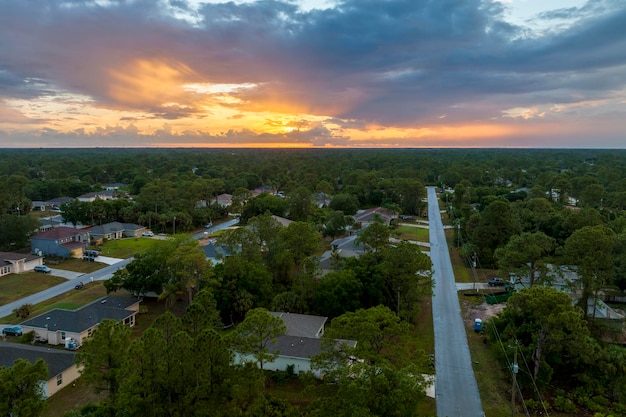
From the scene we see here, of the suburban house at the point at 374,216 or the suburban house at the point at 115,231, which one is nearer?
the suburban house at the point at 115,231

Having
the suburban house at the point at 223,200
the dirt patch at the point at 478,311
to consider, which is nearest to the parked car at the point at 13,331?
the dirt patch at the point at 478,311

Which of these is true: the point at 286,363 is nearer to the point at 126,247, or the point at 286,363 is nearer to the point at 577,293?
the point at 577,293

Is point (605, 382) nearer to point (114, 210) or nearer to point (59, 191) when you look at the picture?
point (114, 210)

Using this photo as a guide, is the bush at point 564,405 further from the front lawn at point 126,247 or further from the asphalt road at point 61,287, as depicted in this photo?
the front lawn at point 126,247

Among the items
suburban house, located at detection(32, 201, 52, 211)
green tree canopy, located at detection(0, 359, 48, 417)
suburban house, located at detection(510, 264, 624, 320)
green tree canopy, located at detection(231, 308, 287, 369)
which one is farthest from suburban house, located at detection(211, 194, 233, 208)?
green tree canopy, located at detection(0, 359, 48, 417)

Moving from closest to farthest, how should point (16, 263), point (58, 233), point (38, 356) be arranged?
1. point (38, 356)
2. point (16, 263)
3. point (58, 233)

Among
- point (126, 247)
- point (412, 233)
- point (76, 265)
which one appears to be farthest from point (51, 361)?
point (412, 233)

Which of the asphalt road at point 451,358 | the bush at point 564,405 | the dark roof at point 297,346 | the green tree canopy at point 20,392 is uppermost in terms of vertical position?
the green tree canopy at point 20,392
